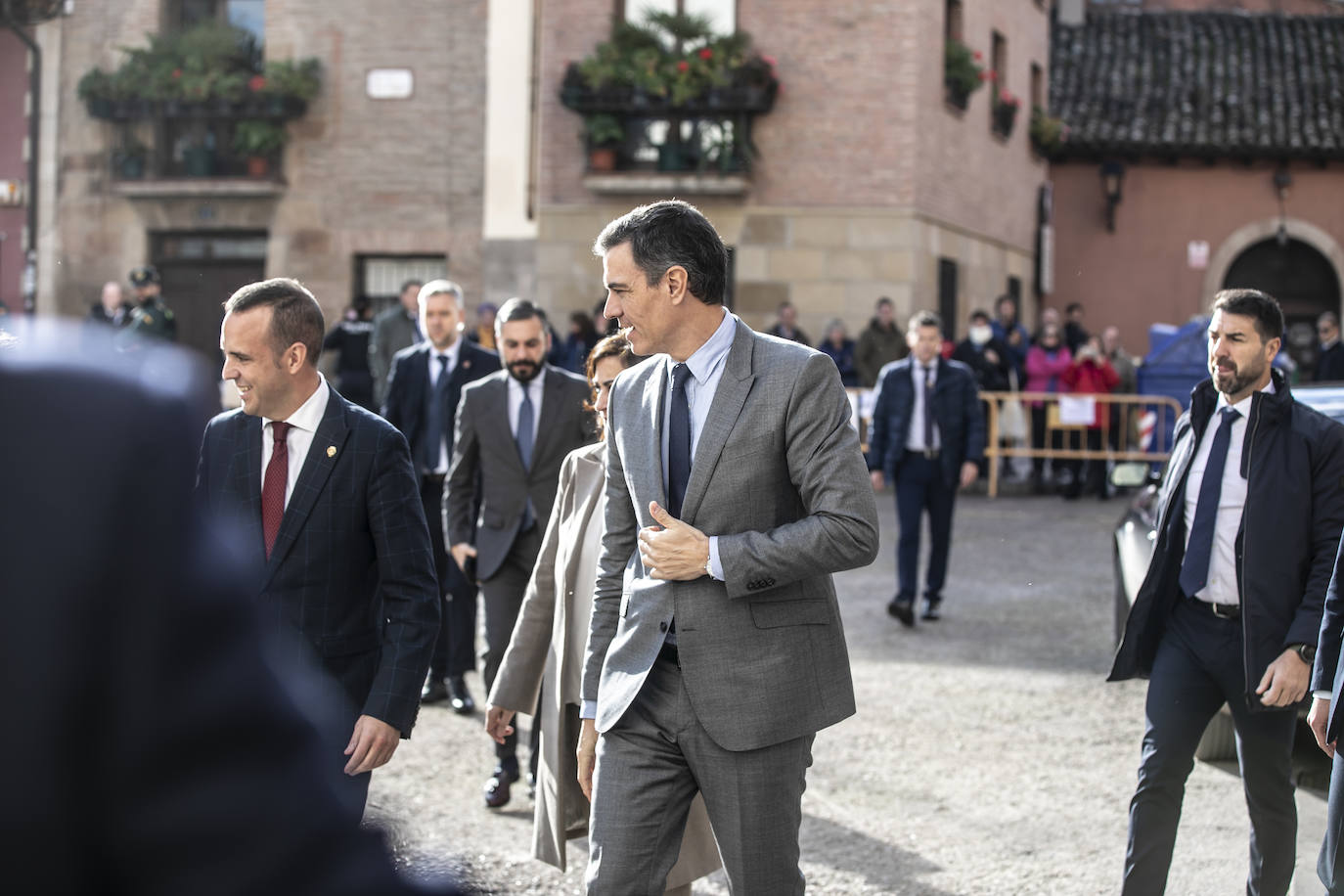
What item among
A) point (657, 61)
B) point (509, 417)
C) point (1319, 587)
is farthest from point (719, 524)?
point (657, 61)

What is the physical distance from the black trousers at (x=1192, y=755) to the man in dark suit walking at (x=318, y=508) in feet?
6.89

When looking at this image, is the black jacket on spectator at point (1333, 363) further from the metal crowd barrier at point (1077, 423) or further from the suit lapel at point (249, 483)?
the suit lapel at point (249, 483)

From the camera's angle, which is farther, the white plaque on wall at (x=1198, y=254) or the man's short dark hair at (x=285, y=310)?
the white plaque on wall at (x=1198, y=254)

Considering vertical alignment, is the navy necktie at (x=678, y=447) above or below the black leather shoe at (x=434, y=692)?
above

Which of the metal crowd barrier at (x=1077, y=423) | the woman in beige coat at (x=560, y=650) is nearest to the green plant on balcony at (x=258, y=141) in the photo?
the metal crowd barrier at (x=1077, y=423)

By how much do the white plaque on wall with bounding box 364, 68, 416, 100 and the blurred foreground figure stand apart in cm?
2133

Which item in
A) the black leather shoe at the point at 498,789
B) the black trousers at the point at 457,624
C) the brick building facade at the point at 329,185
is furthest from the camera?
the brick building facade at the point at 329,185

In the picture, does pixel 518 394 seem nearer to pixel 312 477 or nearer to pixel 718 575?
pixel 312 477

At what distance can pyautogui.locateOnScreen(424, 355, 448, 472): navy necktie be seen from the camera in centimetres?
821

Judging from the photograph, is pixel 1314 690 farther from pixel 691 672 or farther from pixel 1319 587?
pixel 691 672

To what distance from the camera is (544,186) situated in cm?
2105

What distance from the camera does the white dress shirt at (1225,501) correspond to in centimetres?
468

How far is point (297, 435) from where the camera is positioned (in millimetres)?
3967

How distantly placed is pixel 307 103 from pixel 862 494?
19747 mm
